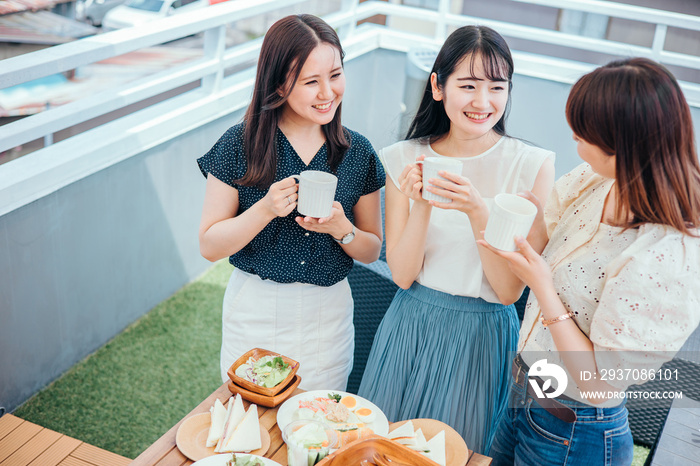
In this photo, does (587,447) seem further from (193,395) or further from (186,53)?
(186,53)

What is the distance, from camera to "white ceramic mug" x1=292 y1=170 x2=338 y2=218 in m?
1.50

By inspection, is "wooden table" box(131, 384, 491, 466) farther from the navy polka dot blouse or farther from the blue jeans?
the navy polka dot blouse

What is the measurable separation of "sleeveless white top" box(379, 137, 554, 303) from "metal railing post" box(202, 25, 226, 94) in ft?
6.51

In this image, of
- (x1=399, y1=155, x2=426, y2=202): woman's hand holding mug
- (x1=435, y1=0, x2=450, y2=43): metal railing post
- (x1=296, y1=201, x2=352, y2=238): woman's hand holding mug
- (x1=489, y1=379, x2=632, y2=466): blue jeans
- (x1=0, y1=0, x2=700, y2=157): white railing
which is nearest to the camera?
(x1=489, y1=379, x2=632, y2=466): blue jeans

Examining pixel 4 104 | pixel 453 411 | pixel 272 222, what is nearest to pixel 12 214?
pixel 272 222

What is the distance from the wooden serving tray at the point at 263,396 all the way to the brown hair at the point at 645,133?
89cm

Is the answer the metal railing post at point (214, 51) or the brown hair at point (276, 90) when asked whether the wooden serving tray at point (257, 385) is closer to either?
the brown hair at point (276, 90)

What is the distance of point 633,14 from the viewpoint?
4.56 meters

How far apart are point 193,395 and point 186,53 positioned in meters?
6.61

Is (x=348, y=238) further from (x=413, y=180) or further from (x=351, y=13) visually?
(x=351, y=13)

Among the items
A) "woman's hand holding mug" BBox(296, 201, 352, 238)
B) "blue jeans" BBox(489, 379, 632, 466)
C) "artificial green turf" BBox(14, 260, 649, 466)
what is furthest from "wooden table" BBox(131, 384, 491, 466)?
"artificial green turf" BBox(14, 260, 649, 466)

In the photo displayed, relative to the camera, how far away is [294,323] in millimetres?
1890

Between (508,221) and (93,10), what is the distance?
25.7ft

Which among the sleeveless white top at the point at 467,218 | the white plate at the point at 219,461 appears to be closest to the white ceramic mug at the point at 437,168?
the sleeveless white top at the point at 467,218
